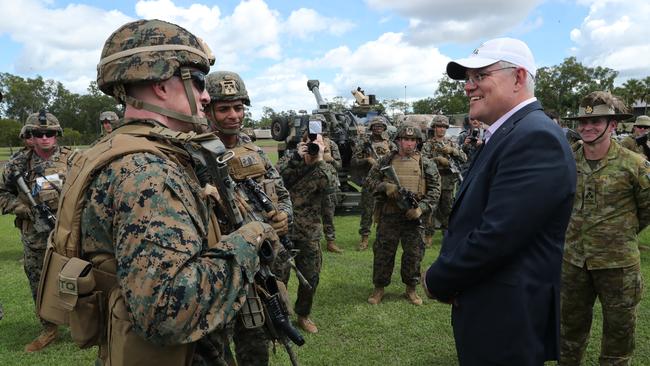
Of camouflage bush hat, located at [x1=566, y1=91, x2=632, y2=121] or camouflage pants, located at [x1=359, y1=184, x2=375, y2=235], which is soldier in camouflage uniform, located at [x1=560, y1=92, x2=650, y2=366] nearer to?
camouflage bush hat, located at [x1=566, y1=91, x2=632, y2=121]

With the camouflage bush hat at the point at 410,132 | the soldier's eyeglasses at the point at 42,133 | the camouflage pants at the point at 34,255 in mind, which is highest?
the soldier's eyeglasses at the point at 42,133

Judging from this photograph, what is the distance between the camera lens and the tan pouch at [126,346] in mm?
1548

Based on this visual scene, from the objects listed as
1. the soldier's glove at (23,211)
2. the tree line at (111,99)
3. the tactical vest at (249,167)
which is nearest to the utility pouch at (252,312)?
the tactical vest at (249,167)

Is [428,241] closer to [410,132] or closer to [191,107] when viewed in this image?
[410,132]

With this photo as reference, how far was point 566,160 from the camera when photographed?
197 cm

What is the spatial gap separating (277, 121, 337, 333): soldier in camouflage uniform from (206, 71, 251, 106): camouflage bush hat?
1210 millimetres

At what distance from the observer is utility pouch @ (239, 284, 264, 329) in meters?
2.04

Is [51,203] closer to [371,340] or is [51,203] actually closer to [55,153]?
[55,153]

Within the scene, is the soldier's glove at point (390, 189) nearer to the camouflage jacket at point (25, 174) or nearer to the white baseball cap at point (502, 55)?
the white baseball cap at point (502, 55)

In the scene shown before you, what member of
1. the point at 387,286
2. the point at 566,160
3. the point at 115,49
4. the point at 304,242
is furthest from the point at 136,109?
the point at 387,286

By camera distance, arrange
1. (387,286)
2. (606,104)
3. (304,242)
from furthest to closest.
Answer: (387,286)
(304,242)
(606,104)

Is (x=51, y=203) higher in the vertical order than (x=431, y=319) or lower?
higher

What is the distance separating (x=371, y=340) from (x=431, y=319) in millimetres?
882

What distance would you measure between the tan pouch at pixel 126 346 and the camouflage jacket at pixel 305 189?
3237mm
